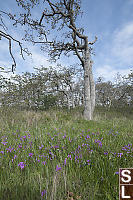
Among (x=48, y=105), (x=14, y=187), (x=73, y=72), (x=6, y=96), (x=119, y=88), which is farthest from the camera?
(x=119, y=88)

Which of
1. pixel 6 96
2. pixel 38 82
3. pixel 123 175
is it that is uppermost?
pixel 38 82

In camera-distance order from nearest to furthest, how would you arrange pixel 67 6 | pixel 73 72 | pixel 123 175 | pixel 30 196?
pixel 123 175, pixel 30 196, pixel 67 6, pixel 73 72

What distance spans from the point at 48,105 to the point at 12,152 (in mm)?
18358

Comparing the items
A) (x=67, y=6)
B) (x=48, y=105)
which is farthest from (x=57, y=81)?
(x=67, y=6)

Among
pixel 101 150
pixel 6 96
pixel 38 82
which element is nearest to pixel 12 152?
pixel 101 150

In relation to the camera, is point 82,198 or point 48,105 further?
point 48,105

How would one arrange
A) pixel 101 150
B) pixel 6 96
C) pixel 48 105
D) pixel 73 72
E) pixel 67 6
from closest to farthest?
pixel 101 150
pixel 6 96
pixel 67 6
pixel 48 105
pixel 73 72

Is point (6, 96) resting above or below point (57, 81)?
below

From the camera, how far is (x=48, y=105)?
66.6ft

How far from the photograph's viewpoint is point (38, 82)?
20922 millimetres

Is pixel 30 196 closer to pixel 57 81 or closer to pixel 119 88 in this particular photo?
pixel 57 81

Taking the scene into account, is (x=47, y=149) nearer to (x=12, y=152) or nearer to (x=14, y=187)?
(x=12, y=152)

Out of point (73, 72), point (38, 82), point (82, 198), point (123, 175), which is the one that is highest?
point (73, 72)

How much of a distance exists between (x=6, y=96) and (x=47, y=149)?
20.4 feet
